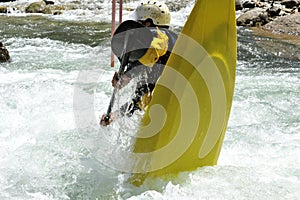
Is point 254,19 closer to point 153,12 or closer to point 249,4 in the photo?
point 249,4

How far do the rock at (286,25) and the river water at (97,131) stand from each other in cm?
294

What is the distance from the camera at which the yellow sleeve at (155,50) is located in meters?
2.87

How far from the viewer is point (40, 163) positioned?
3.21m

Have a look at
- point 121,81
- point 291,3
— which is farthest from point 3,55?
point 291,3

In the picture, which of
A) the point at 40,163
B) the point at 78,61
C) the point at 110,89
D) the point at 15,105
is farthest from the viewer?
the point at 78,61

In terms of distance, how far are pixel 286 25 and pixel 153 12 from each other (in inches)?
369

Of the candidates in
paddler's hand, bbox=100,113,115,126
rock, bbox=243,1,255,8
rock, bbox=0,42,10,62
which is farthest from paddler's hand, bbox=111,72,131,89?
rock, bbox=243,1,255,8

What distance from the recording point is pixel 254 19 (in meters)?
12.4

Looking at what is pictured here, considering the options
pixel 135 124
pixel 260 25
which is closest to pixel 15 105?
pixel 135 124

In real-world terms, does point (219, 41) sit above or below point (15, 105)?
above

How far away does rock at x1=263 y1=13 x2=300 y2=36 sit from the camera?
11.0 meters

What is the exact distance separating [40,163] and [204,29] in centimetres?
168

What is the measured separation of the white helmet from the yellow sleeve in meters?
0.12

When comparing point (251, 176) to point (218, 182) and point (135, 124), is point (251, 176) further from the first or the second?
point (135, 124)
